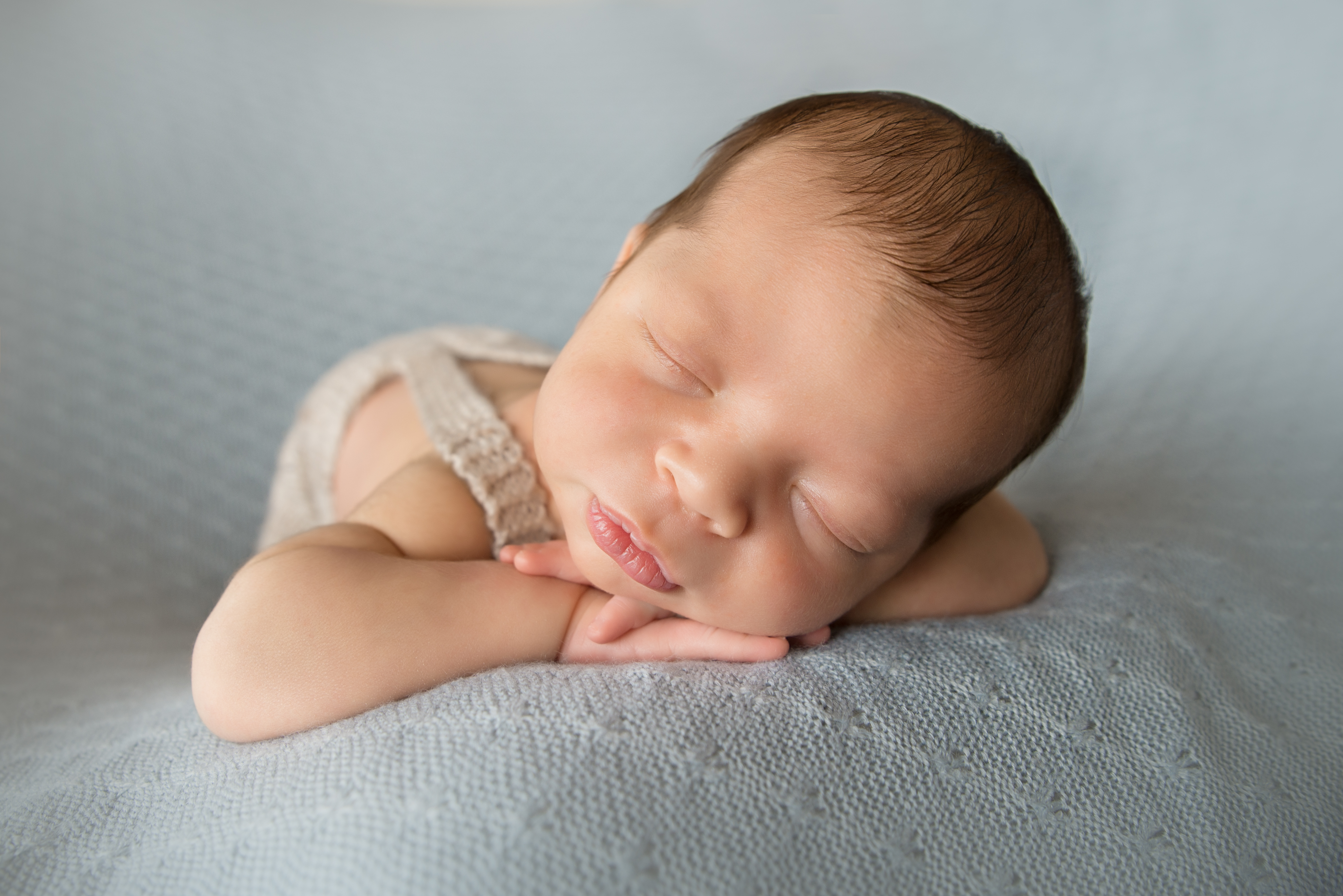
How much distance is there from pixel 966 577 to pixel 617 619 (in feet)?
1.39

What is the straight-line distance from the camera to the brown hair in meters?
0.83

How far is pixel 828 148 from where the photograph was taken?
3.00ft

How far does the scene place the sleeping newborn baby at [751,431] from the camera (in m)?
0.81

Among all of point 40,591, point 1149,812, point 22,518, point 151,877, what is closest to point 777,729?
point 1149,812

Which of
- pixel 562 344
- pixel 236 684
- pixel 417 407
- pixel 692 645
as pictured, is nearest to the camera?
pixel 236 684

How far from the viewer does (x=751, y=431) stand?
0.81 metres

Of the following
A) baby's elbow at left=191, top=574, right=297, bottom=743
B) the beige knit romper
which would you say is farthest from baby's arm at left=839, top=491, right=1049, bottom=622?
baby's elbow at left=191, top=574, right=297, bottom=743

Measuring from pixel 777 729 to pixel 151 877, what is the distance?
47 cm

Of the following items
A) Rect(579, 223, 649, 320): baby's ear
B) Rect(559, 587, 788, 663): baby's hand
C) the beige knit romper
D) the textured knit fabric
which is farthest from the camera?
the beige knit romper

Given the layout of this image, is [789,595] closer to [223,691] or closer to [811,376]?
[811,376]

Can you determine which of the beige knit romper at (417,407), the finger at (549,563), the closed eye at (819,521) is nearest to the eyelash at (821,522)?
the closed eye at (819,521)

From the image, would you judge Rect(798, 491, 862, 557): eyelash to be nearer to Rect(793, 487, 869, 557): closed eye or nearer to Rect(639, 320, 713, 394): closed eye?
Rect(793, 487, 869, 557): closed eye

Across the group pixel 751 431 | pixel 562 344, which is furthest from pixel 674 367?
pixel 562 344

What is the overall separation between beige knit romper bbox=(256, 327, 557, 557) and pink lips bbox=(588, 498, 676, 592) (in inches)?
10.5
